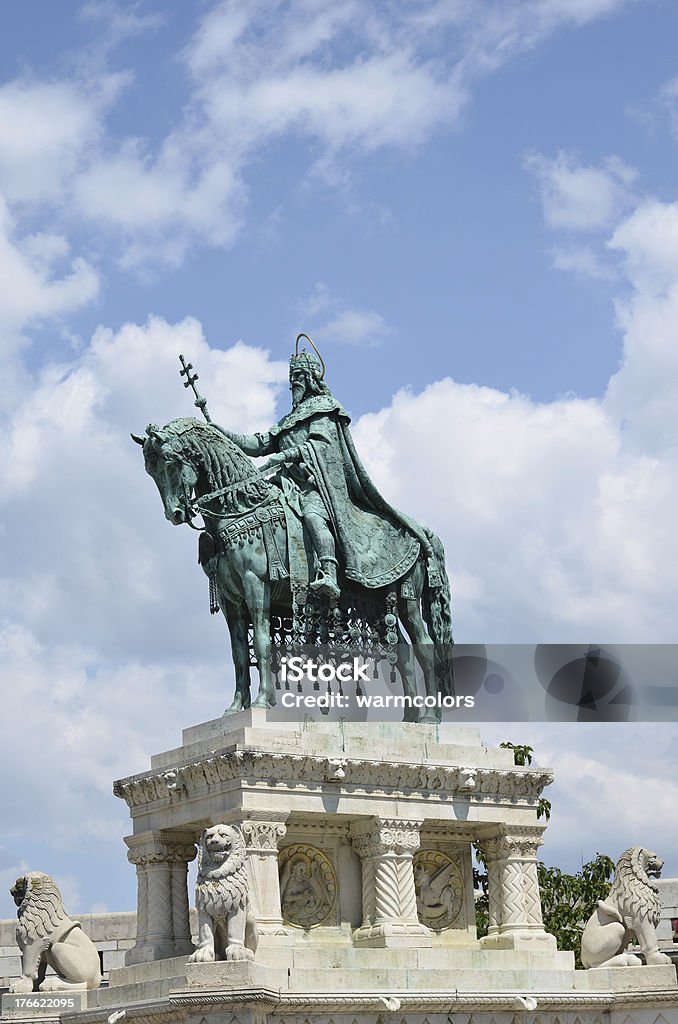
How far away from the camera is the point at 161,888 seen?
93.9 feet

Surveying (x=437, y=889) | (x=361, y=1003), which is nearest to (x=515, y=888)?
(x=437, y=889)

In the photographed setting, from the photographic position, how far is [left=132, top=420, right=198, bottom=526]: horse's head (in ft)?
92.2

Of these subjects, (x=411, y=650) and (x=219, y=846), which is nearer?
(x=219, y=846)

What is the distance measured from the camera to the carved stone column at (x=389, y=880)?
27188 mm

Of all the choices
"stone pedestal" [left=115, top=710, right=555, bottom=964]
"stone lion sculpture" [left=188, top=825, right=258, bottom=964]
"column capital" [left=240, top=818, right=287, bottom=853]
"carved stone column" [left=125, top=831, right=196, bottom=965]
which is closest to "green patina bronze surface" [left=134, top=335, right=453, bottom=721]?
"stone pedestal" [left=115, top=710, right=555, bottom=964]

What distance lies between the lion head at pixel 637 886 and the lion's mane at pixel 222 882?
7086 millimetres

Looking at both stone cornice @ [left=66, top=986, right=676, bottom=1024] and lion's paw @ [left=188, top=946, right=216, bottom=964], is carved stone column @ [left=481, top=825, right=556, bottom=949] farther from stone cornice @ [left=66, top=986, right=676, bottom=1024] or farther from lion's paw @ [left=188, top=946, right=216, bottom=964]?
lion's paw @ [left=188, top=946, right=216, bottom=964]

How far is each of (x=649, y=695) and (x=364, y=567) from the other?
5.37 meters

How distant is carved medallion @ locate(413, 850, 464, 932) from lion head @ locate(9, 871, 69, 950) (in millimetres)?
6115

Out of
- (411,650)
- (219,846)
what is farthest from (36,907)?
(411,650)

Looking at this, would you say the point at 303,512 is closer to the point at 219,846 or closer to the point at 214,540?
the point at 214,540

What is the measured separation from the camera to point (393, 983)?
85.0 feet

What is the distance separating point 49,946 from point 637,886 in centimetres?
993

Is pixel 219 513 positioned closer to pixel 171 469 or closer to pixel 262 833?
pixel 171 469
